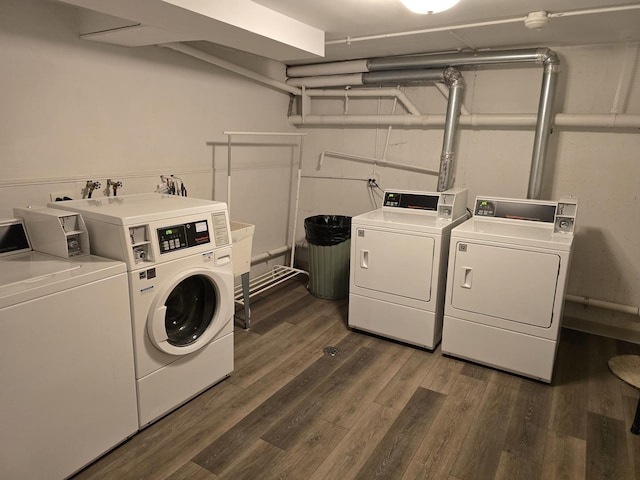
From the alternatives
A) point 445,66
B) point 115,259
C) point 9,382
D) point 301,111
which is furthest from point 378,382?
point 301,111

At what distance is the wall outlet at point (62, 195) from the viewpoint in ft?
8.19

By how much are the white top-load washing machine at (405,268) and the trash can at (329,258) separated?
21.3 inches

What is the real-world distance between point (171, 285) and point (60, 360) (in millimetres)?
563

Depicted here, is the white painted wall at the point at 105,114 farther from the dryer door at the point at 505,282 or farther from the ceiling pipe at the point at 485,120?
the dryer door at the point at 505,282

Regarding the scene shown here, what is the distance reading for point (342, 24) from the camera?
2.80m

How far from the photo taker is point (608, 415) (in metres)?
2.33

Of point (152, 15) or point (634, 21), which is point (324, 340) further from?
point (634, 21)

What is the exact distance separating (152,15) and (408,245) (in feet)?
6.53

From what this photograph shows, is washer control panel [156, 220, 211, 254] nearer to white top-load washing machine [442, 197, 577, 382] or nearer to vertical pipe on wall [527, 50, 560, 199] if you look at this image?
white top-load washing machine [442, 197, 577, 382]

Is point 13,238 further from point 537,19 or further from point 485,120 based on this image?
point 485,120

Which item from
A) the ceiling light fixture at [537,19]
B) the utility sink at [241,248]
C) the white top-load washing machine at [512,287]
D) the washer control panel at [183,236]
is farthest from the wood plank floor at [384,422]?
the ceiling light fixture at [537,19]

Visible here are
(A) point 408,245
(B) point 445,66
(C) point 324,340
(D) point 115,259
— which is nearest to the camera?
(D) point 115,259

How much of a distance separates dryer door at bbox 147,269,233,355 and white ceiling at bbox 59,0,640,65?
1.29m

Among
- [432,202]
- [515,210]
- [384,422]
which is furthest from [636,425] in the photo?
[432,202]
